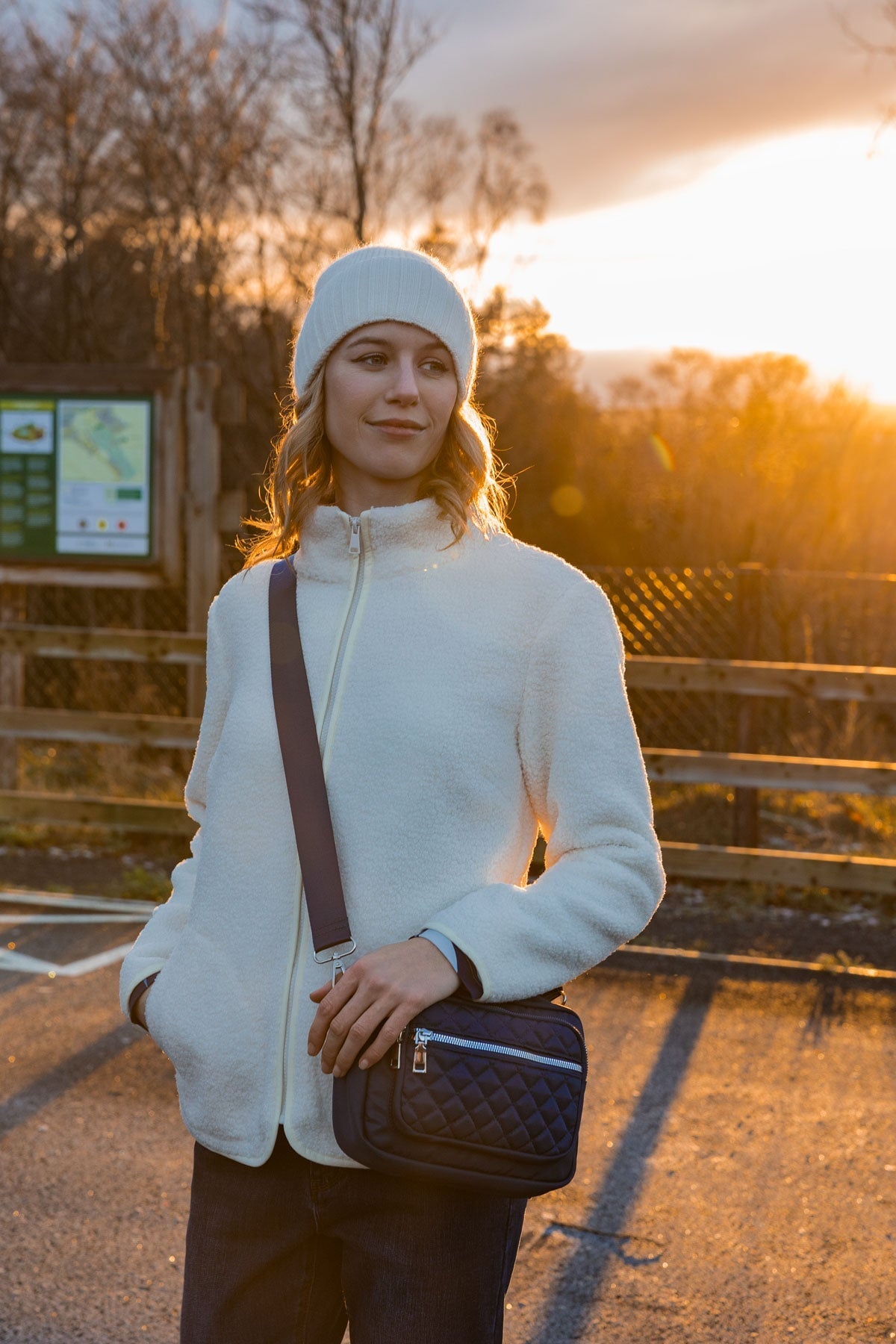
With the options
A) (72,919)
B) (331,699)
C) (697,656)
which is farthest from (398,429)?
(697,656)

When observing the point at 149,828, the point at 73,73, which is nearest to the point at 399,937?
the point at 149,828

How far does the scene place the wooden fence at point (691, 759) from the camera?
6660 millimetres

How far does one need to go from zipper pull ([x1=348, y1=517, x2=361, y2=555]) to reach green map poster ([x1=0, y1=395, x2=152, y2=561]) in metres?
7.31

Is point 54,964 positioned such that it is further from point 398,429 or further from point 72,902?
point 398,429

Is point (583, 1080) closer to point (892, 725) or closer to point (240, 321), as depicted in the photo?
point (892, 725)

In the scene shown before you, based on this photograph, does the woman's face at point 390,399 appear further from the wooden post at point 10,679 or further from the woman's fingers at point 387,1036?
the wooden post at point 10,679

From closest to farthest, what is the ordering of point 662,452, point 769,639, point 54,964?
point 54,964, point 769,639, point 662,452

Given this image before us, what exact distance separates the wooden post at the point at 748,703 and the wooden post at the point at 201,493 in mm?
3440

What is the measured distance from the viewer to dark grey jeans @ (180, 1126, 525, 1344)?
165 centimetres

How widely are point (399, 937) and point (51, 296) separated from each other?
55.6ft

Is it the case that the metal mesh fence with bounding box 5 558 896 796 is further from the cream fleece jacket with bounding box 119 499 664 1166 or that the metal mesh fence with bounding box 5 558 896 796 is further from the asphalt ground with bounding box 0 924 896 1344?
the cream fleece jacket with bounding box 119 499 664 1166

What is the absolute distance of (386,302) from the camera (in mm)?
1808

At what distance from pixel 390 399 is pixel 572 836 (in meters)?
0.65

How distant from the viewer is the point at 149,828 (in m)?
7.54
